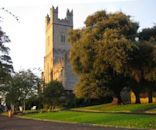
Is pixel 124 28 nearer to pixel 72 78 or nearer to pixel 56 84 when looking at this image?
pixel 56 84

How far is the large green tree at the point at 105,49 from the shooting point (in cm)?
4988

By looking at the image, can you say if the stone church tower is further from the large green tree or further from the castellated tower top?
the large green tree

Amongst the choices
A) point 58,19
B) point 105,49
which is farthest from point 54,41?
point 105,49

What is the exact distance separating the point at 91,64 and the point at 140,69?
6738 mm

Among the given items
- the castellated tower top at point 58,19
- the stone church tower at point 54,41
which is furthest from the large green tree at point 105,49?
the castellated tower top at point 58,19

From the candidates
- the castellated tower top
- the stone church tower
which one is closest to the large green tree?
the stone church tower

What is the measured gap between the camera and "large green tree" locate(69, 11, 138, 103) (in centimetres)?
Answer: 4988

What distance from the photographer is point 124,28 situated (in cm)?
5306

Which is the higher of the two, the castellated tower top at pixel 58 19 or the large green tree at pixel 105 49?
the castellated tower top at pixel 58 19

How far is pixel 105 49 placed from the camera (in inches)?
1980

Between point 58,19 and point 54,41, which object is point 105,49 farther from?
point 58,19

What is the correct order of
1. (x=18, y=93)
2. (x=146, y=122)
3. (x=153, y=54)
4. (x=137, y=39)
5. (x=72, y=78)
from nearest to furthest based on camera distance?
(x=146, y=122) → (x=153, y=54) → (x=137, y=39) → (x=18, y=93) → (x=72, y=78)

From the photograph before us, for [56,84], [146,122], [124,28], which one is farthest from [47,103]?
[146,122]

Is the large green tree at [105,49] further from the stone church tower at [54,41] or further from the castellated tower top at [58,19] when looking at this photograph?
the castellated tower top at [58,19]
